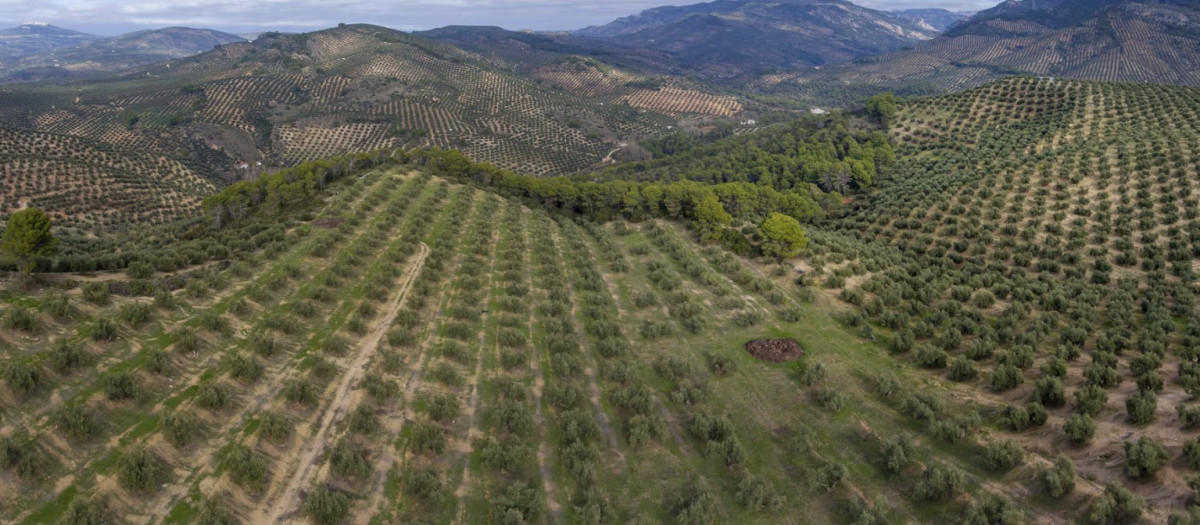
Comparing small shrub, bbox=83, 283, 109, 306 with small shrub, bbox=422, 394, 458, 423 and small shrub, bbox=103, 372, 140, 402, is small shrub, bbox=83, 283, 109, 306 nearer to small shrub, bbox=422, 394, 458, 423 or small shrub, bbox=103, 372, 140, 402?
small shrub, bbox=103, 372, 140, 402

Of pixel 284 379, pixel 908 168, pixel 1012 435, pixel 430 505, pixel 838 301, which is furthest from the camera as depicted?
pixel 908 168

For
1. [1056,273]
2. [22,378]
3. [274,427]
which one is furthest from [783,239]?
[22,378]

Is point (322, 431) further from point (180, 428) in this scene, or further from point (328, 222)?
point (328, 222)

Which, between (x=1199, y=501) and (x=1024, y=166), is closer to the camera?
(x=1199, y=501)

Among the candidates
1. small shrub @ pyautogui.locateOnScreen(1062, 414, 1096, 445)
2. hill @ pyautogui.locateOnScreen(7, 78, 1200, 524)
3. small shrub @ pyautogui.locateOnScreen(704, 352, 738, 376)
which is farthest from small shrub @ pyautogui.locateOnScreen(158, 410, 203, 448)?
small shrub @ pyautogui.locateOnScreen(1062, 414, 1096, 445)

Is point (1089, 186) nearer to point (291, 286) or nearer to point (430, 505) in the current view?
point (430, 505)

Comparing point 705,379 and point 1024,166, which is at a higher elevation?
point 1024,166

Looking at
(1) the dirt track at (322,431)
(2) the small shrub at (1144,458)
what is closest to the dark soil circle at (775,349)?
(2) the small shrub at (1144,458)

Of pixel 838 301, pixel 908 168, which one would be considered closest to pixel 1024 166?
pixel 908 168
